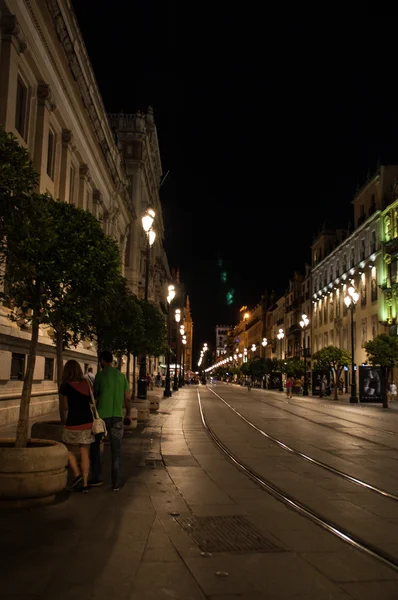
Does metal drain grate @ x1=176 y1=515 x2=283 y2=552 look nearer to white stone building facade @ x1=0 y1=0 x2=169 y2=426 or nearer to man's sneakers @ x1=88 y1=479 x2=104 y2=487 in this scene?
man's sneakers @ x1=88 y1=479 x2=104 y2=487

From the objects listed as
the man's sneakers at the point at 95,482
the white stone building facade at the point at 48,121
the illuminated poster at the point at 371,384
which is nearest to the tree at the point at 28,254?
the man's sneakers at the point at 95,482

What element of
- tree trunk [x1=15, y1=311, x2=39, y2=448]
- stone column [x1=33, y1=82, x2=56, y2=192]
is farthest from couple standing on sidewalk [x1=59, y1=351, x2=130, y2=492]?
stone column [x1=33, y1=82, x2=56, y2=192]

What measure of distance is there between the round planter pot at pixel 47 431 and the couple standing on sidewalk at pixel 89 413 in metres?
1.26

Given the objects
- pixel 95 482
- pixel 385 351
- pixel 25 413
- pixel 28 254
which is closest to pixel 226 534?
pixel 95 482

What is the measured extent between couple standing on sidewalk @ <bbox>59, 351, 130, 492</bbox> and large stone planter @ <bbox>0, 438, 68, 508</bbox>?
2.61ft

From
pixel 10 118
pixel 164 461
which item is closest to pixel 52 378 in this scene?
pixel 10 118

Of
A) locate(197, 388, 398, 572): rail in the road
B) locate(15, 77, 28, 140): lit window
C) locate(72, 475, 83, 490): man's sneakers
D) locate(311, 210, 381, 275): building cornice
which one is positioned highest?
locate(311, 210, 381, 275): building cornice

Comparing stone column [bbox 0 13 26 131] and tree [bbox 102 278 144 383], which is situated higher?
stone column [bbox 0 13 26 131]

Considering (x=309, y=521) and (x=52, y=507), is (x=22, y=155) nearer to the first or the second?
(x=52, y=507)

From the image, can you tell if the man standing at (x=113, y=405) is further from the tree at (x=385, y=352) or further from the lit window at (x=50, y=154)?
the tree at (x=385, y=352)

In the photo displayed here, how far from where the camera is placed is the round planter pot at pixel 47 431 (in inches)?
392

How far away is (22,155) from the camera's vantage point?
7488 mm

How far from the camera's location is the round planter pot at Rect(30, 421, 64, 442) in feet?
32.7

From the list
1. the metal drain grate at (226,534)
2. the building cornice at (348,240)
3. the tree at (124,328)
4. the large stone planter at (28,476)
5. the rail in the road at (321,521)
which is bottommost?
the metal drain grate at (226,534)
